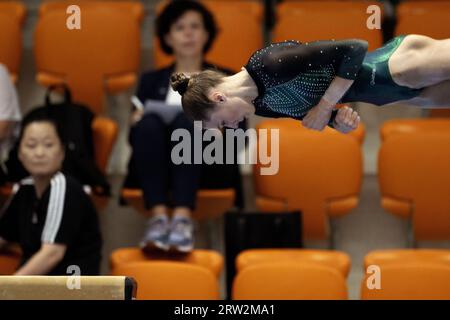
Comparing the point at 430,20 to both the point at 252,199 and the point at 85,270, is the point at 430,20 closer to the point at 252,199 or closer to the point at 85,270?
the point at 252,199

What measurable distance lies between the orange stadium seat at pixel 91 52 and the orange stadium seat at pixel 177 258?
23.4 inches

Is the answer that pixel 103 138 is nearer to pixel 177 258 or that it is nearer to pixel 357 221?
pixel 177 258

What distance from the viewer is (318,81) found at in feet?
6.40

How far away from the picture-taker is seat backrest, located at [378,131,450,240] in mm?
2756

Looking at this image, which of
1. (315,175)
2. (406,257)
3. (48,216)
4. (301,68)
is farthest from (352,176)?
(301,68)

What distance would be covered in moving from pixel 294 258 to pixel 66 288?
2.03 ft

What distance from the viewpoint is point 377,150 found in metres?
3.07

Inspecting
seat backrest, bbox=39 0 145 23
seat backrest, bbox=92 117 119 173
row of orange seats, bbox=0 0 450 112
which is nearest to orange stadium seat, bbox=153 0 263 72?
row of orange seats, bbox=0 0 450 112

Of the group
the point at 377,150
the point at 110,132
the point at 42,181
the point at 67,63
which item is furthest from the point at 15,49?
the point at 377,150

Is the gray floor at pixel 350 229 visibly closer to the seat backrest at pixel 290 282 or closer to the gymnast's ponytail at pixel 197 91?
the seat backrest at pixel 290 282

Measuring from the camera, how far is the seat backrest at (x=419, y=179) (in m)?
2.76

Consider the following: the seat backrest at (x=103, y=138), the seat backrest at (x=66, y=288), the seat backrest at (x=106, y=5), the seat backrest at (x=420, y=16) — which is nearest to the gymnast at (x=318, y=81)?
the seat backrest at (x=66, y=288)

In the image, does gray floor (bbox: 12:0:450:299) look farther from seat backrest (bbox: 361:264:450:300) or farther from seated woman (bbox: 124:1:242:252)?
seat backrest (bbox: 361:264:450:300)

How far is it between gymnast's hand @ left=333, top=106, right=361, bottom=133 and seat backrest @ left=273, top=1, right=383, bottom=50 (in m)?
0.63
